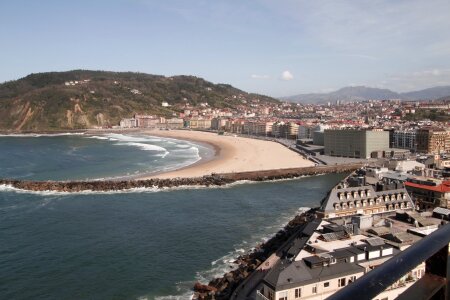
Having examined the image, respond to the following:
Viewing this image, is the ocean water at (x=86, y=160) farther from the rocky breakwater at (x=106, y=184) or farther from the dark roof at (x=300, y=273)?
the dark roof at (x=300, y=273)

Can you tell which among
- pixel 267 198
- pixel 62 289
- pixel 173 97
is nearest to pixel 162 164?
pixel 267 198

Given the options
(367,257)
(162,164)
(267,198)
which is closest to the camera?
(367,257)

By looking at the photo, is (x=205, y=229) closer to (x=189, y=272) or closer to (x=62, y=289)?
(x=189, y=272)

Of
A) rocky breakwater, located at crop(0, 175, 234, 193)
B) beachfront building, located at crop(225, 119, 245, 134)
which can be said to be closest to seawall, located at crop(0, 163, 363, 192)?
rocky breakwater, located at crop(0, 175, 234, 193)

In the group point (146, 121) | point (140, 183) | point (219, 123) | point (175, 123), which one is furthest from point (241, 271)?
point (175, 123)

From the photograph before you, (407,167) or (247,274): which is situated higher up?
(407,167)

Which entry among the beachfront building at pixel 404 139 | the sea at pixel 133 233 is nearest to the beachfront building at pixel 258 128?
the beachfront building at pixel 404 139

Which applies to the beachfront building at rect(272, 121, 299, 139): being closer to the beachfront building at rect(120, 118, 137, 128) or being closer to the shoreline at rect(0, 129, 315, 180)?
the shoreline at rect(0, 129, 315, 180)
